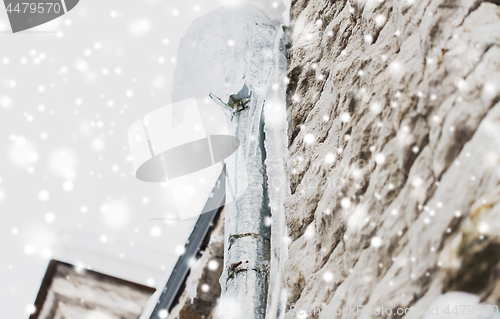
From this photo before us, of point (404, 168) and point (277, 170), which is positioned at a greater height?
point (277, 170)

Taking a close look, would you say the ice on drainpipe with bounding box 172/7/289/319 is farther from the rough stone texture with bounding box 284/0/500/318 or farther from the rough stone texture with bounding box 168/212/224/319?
the rough stone texture with bounding box 168/212/224/319

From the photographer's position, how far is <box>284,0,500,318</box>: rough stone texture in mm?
601

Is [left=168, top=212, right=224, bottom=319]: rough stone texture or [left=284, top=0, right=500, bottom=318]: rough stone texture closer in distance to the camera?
[left=284, top=0, right=500, bottom=318]: rough stone texture

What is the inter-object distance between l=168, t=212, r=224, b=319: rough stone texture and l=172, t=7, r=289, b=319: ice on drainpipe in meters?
1.10

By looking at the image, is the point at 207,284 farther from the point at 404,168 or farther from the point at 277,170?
the point at 404,168

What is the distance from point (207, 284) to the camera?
2.56 meters

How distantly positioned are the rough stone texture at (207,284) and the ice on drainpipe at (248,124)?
3.60 feet

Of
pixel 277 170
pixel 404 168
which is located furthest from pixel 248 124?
pixel 404 168

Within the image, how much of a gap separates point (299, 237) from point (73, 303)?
357cm

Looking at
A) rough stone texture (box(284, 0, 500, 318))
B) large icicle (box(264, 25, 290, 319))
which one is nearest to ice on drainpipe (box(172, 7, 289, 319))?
large icicle (box(264, 25, 290, 319))

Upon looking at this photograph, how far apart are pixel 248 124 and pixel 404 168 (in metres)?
1.04

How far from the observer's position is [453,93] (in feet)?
2.34

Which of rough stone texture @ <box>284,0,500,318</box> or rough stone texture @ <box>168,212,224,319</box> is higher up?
rough stone texture @ <box>168,212,224,319</box>

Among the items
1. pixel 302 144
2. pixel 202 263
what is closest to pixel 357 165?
pixel 302 144
